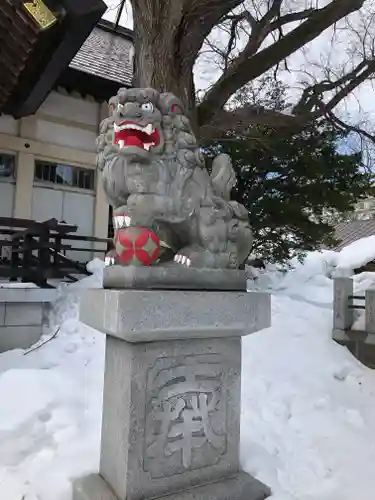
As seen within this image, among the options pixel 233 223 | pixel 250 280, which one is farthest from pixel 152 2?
pixel 250 280

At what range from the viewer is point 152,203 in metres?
2.32

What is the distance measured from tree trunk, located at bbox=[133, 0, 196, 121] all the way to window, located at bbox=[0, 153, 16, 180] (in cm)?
430

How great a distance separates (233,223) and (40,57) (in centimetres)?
559

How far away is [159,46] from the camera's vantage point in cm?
461

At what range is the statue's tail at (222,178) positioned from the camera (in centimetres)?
267

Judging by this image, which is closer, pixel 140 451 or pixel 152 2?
pixel 140 451

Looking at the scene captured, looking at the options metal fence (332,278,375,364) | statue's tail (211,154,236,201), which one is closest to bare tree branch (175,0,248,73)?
statue's tail (211,154,236,201)

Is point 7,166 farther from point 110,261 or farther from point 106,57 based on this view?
point 110,261

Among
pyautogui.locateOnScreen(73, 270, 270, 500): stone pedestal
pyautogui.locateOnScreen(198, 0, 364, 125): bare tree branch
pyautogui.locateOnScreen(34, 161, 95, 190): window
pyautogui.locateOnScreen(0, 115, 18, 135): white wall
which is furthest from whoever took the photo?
pyautogui.locateOnScreen(34, 161, 95, 190): window

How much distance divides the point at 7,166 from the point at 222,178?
6609 mm

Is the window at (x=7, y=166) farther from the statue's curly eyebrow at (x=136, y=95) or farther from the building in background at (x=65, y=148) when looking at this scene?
the statue's curly eyebrow at (x=136, y=95)

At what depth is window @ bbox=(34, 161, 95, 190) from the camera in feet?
27.4

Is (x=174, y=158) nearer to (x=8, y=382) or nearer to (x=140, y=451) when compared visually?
(x=140, y=451)

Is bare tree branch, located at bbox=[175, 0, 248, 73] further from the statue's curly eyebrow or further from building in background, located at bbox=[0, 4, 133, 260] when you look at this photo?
building in background, located at bbox=[0, 4, 133, 260]
